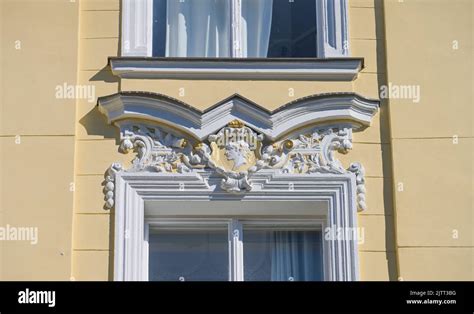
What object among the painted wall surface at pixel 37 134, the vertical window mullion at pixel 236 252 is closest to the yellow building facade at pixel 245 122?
the painted wall surface at pixel 37 134

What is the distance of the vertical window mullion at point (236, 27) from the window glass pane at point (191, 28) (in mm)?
54

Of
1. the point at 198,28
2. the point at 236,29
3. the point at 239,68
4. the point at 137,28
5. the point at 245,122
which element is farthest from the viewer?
the point at 198,28

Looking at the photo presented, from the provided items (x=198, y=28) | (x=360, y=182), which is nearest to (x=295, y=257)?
(x=360, y=182)

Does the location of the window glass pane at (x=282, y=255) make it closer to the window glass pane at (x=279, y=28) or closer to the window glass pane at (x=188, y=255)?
the window glass pane at (x=188, y=255)

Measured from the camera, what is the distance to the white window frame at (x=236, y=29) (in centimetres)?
1130

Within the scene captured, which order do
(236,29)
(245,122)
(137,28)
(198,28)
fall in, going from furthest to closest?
(198,28) → (236,29) → (137,28) → (245,122)

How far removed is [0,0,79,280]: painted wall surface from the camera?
10.5 metres

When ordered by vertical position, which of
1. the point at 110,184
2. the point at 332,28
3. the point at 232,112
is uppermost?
the point at 332,28

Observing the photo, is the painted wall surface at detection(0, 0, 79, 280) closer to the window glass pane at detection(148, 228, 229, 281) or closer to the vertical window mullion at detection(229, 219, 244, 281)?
the window glass pane at detection(148, 228, 229, 281)

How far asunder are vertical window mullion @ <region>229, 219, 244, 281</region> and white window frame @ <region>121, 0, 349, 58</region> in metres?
1.42

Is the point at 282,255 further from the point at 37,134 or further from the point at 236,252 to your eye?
the point at 37,134

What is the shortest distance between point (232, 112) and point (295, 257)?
3.99 feet

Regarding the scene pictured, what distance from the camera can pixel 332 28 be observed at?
37.4ft

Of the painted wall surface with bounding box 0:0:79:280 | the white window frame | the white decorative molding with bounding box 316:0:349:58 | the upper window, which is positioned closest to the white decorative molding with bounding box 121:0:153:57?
the white window frame
